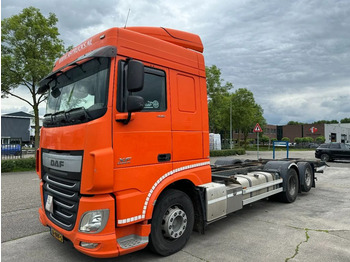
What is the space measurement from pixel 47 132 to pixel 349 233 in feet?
17.9

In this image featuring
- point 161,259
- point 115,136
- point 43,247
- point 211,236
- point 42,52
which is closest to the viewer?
point 115,136

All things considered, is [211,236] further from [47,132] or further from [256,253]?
[47,132]

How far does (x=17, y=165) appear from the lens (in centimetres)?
1329

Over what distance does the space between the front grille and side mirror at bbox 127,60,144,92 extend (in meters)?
1.22

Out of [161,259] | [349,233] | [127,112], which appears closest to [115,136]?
[127,112]

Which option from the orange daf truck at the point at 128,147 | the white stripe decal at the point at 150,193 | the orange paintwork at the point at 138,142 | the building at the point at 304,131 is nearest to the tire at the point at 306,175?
the orange daf truck at the point at 128,147

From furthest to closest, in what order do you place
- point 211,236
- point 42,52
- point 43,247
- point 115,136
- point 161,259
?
point 42,52
point 211,236
point 43,247
point 161,259
point 115,136

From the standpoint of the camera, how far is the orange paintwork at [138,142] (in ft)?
10.00

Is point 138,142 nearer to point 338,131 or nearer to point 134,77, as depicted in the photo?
point 134,77

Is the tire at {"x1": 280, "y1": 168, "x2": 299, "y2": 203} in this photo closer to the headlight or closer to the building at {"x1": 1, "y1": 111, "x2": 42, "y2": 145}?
the headlight

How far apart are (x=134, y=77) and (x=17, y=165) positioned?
42.3ft

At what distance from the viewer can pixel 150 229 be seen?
3482 mm

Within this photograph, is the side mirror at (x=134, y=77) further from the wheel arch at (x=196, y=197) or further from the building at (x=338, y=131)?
the building at (x=338, y=131)

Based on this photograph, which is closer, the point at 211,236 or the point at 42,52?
the point at 211,236
